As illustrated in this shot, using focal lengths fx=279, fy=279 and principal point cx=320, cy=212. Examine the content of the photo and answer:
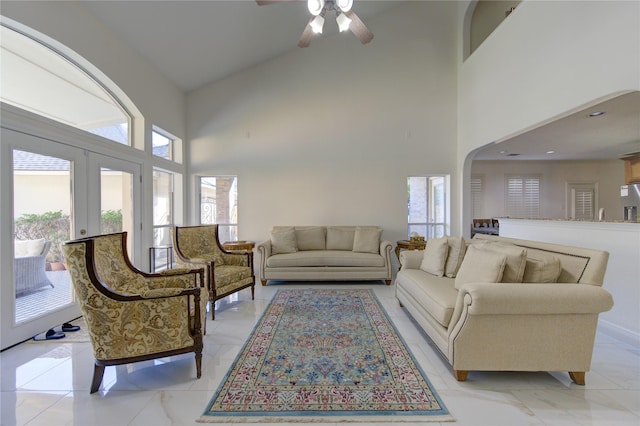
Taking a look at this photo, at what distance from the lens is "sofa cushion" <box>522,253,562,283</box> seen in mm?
1993

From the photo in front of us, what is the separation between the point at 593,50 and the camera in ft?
8.50

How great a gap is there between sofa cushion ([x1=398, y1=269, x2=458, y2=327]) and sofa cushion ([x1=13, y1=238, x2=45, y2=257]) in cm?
366

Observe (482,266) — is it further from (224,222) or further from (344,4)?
(224,222)

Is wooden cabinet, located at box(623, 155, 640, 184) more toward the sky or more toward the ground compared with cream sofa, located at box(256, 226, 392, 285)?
more toward the sky

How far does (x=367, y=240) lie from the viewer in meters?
4.82

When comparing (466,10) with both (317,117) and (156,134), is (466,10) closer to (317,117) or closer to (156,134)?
(317,117)

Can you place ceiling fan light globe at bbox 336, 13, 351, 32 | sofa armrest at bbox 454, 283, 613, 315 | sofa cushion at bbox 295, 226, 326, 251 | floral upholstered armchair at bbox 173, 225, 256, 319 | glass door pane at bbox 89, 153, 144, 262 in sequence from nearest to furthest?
sofa armrest at bbox 454, 283, 613, 315, ceiling fan light globe at bbox 336, 13, 351, 32, floral upholstered armchair at bbox 173, 225, 256, 319, glass door pane at bbox 89, 153, 144, 262, sofa cushion at bbox 295, 226, 326, 251

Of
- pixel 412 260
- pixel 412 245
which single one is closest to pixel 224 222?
pixel 412 245

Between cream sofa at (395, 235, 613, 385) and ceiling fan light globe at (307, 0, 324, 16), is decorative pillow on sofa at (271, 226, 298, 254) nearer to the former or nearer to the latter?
cream sofa at (395, 235, 613, 385)

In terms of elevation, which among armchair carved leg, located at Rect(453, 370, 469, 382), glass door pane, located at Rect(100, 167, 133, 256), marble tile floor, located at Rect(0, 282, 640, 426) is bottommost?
marble tile floor, located at Rect(0, 282, 640, 426)

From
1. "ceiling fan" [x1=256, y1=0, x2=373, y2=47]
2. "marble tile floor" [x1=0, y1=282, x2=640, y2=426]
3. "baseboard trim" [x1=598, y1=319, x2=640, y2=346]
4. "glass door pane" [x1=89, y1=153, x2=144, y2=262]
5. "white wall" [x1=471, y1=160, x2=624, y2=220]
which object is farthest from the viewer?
"white wall" [x1=471, y1=160, x2=624, y2=220]

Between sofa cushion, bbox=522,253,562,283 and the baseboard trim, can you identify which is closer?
sofa cushion, bbox=522,253,562,283

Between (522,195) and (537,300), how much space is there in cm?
661

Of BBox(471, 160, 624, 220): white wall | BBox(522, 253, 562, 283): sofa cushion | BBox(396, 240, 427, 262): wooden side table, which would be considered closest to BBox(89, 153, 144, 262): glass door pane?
BBox(396, 240, 427, 262): wooden side table
